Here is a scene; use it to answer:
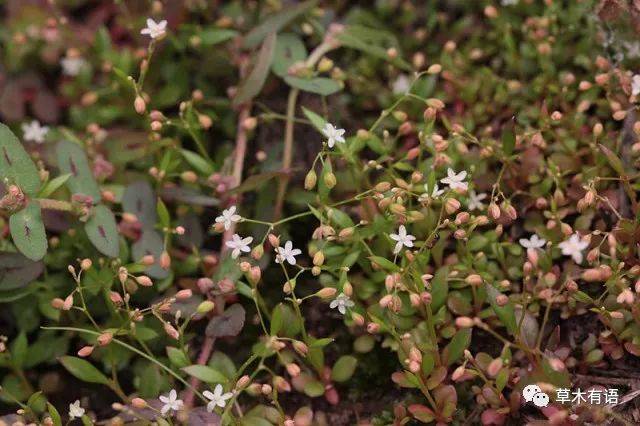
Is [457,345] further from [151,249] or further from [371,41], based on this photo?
[371,41]

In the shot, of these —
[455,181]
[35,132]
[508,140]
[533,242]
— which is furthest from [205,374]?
[35,132]

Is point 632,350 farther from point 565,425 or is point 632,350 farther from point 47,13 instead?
point 47,13

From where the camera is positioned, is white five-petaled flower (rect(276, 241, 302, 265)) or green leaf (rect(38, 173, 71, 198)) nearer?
white five-petaled flower (rect(276, 241, 302, 265))

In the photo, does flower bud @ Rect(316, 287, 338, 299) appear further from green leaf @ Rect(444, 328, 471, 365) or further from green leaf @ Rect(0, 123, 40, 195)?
green leaf @ Rect(0, 123, 40, 195)

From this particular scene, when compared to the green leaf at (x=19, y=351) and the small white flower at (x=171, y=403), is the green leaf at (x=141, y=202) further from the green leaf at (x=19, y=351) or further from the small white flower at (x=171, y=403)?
the small white flower at (x=171, y=403)

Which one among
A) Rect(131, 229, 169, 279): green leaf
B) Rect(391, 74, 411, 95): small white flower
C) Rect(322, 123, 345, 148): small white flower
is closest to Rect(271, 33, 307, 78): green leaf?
Rect(391, 74, 411, 95): small white flower

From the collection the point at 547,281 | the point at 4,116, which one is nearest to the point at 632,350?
the point at 547,281

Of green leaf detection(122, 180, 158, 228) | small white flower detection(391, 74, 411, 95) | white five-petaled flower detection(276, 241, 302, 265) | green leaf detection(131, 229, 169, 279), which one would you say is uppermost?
small white flower detection(391, 74, 411, 95)
